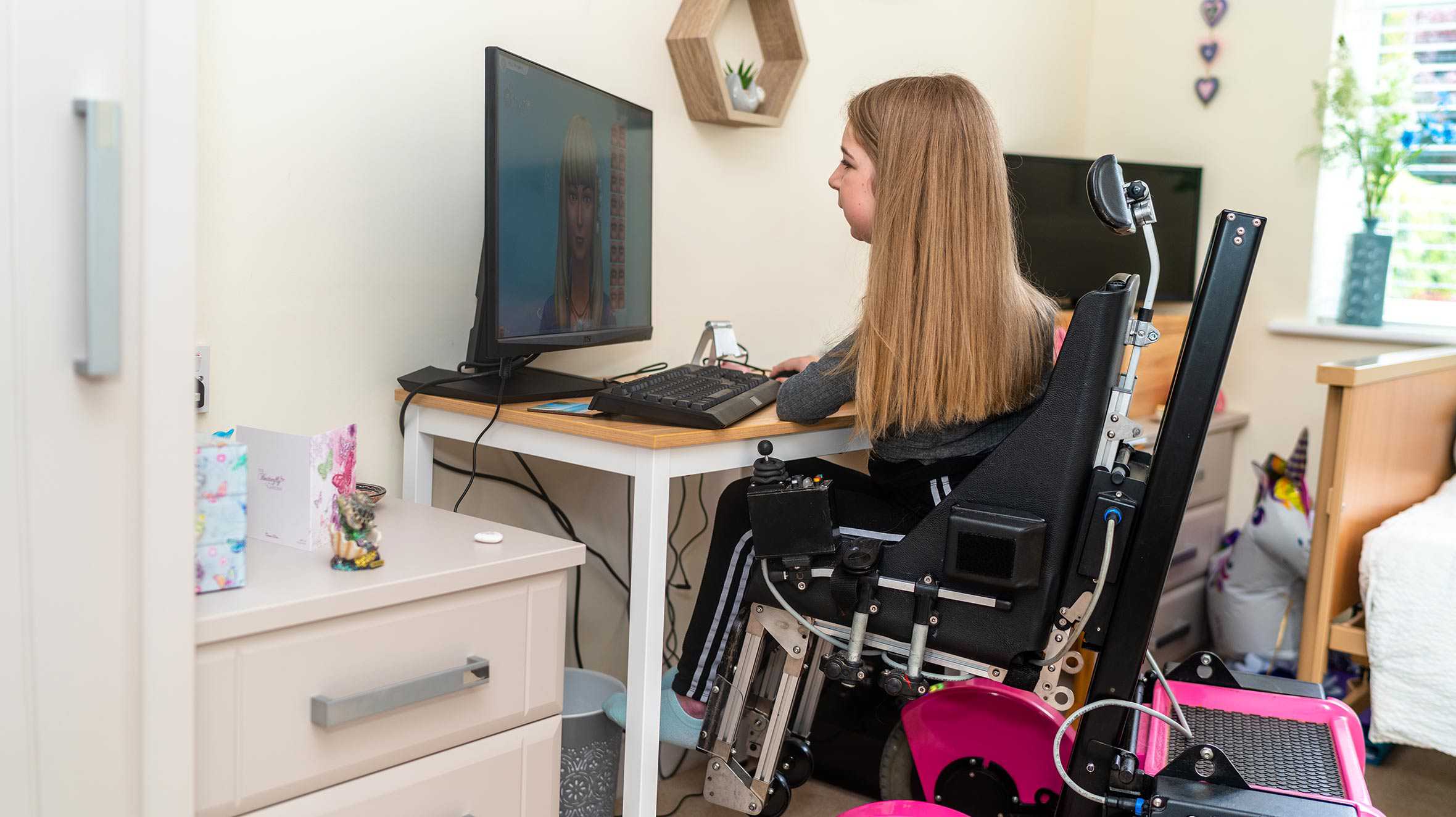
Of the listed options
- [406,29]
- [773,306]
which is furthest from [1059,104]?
[406,29]

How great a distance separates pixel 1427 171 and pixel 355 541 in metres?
3.04

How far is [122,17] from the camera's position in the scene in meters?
0.87

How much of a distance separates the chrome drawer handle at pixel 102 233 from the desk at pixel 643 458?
24.2 inches

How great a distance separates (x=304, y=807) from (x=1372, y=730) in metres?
1.85

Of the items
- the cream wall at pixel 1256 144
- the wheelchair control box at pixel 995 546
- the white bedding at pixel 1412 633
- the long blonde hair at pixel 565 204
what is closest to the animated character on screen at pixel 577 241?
the long blonde hair at pixel 565 204

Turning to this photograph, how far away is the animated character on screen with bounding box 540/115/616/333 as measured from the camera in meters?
1.60

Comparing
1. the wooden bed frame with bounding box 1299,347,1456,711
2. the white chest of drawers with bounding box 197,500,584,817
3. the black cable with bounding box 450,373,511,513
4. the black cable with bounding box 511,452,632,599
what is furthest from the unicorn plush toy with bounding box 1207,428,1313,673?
the white chest of drawers with bounding box 197,500,584,817

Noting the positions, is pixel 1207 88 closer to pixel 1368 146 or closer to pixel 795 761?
pixel 1368 146

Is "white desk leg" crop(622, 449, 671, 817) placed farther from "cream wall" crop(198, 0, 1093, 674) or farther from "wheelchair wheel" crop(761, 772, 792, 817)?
"cream wall" crop(198, 0, 1093, 674)

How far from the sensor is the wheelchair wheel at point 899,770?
1794 mm

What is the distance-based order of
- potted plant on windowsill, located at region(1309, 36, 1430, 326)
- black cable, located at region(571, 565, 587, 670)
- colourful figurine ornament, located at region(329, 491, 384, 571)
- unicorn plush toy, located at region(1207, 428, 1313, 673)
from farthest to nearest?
potted plant on windowsill, located at region(1309, 36, 1430, 326) → unicorn plush toy, located at region(1207, 428, 1313, 673) → black cable, located at region(571, 565, 587, 670) → colourful figurine ornament, located at region(329, 491, 384, 571)

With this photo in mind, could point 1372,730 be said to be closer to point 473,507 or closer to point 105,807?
point 473,507

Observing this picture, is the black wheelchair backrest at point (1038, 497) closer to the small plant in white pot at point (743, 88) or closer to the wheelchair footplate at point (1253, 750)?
the wheelchair footplate at point (1253, 750)

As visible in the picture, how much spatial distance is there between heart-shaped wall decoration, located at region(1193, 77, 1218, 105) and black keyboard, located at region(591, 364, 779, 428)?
7.43ft
